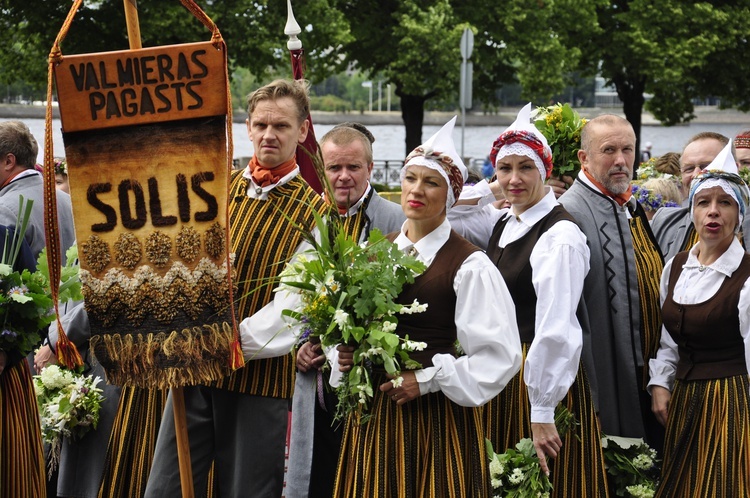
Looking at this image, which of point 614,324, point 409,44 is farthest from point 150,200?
point 409,44

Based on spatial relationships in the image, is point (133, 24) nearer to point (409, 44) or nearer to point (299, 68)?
point (299, 68)

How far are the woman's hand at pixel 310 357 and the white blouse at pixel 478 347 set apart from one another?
4.61 ft

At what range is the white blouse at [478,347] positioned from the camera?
3.95m

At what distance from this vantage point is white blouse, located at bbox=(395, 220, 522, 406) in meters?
3.95

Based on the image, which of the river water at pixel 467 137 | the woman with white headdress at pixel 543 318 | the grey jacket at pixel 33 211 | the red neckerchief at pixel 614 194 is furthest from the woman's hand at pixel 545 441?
the river water at pixel 467 137

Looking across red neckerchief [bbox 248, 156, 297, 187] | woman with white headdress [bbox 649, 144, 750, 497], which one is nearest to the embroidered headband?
woman with white headdress [bbox 649, 144, 750, 497]

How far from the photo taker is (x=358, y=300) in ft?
12.8

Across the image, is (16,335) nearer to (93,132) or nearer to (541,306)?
(93,132)

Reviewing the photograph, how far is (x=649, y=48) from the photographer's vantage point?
80.9 ft

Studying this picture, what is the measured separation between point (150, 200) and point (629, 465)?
8.52ft

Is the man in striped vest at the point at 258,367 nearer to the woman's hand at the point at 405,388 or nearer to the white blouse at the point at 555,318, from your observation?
the woman's hand at the point at 405,388

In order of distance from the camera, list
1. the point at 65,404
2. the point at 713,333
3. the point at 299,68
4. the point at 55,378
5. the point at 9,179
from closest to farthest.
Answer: the point at 713,333
the point at 65,404
the point at 55,378
the point at 299,68
the point at 9,179

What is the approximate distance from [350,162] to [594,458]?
190cm

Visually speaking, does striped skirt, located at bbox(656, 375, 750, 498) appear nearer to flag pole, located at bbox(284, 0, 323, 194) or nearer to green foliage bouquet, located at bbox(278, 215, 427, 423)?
green foliage bouquet, located at bbox(278, 215, 427, 423)
